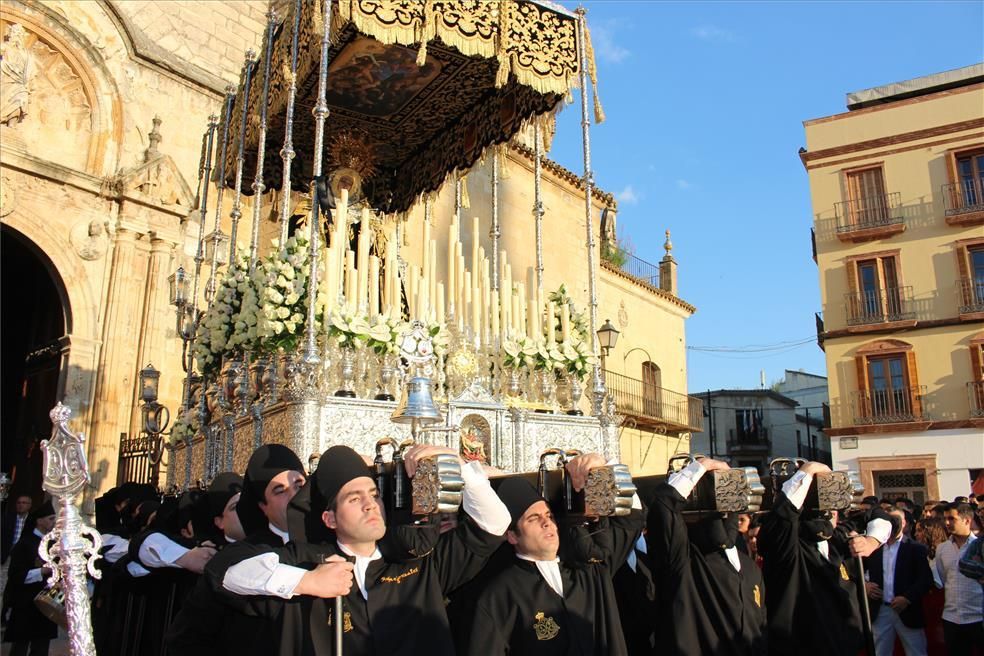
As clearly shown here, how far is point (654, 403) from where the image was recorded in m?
25.2

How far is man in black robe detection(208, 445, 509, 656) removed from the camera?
8.43ft

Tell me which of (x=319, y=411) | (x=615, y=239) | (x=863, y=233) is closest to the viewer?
(x=319, y=411)

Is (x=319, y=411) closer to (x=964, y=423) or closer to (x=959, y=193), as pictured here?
(x=964, y=423)

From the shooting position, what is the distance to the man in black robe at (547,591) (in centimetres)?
324

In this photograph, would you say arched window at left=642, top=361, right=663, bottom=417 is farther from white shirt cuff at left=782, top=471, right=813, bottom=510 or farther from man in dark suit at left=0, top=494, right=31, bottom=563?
white shirt cuff at left=782, top=471, right=813, bottom=510

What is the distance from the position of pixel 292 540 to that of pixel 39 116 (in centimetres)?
1329

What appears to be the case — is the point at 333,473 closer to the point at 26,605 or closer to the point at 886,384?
the point at 26,605

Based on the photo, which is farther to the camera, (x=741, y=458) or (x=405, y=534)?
(x=741, y=458)

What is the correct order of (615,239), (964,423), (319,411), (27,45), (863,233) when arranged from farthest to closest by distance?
(615,239), (863,233), (964,423), (27,45), (319,411)

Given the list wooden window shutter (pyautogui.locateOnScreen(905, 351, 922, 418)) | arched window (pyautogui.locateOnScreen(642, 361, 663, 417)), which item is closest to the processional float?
wooden window shutter (pyautogui.locateOnScreen(905, 351, 922, 418))

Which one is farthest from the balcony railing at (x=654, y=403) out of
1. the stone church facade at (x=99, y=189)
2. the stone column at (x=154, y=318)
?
the stone church facade at (x=99, y=189)

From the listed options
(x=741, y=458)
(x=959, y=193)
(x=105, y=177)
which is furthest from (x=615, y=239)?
(x=105, y=177)

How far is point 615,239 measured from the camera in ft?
85.7

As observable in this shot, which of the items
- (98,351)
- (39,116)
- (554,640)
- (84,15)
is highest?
(84,15)
